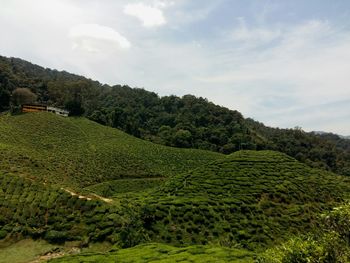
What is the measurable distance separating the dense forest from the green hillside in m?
57.8

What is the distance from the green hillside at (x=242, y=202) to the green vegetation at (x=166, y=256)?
7.10 m

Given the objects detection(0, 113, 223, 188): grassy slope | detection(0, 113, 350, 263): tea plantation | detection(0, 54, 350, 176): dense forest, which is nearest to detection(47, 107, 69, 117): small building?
detection(0, 54, 350, 176): dense forest

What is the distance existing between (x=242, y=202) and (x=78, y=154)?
4075cm

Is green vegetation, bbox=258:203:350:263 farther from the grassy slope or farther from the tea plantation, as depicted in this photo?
the grassy slope

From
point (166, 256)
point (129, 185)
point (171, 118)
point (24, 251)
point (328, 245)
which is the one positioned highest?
point (171, 118)

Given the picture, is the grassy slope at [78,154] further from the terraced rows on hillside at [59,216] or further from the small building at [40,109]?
the terraced rows on hillside at [59,216]

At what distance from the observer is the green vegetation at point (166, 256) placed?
75.9 feet

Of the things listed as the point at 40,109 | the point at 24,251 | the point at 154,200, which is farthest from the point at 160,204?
the point at 40,109

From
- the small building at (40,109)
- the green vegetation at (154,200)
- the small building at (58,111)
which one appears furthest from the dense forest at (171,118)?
the green vegetation at (154,200)

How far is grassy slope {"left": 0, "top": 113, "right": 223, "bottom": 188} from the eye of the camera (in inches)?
2378

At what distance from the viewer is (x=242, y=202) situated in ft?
143

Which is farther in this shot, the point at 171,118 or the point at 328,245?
the point at 171,118

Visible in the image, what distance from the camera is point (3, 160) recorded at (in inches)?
2189

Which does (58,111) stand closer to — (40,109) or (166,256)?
(40,109)
